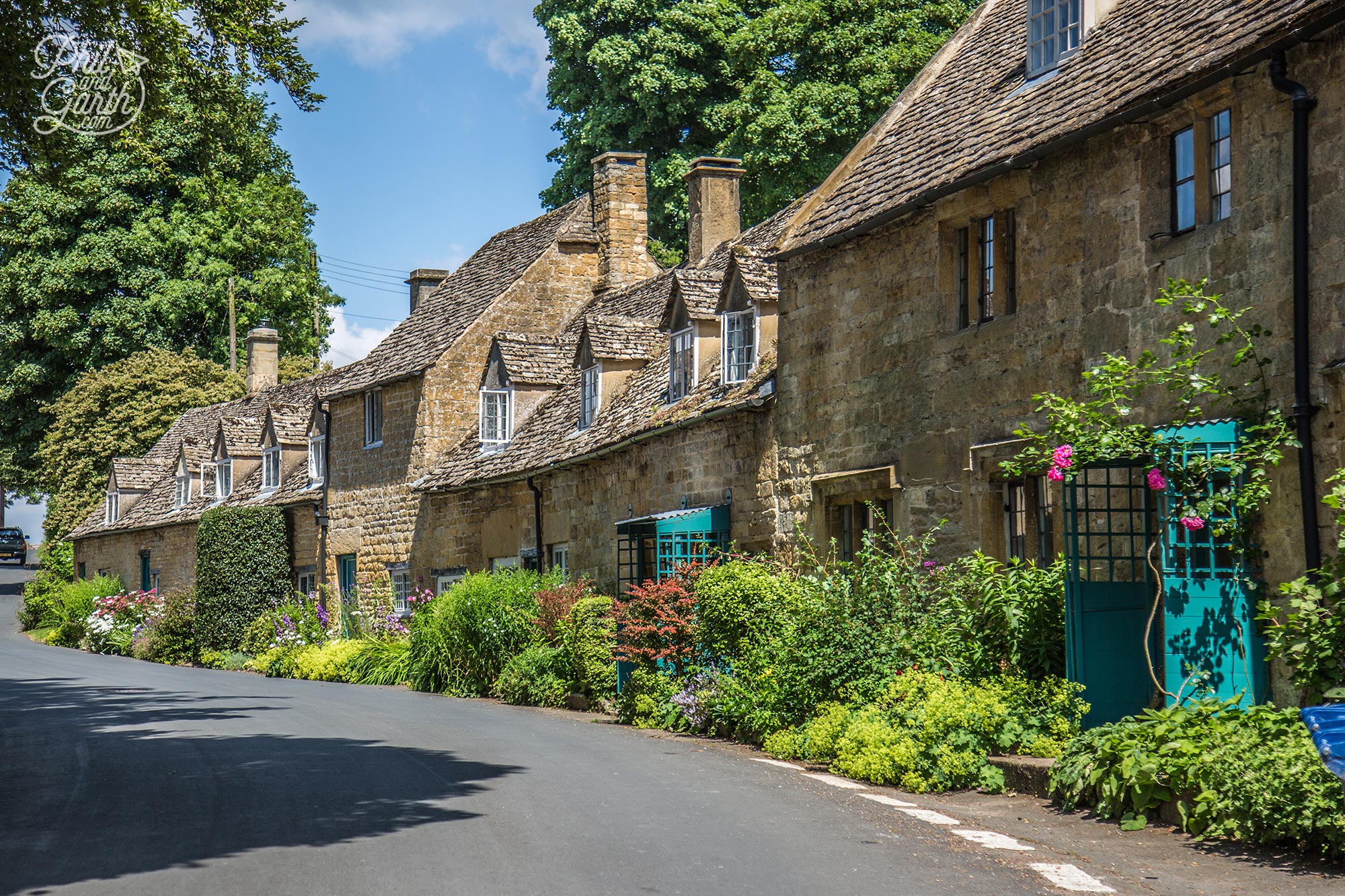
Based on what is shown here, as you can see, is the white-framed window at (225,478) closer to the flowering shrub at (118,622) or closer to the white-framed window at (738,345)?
the flowering shrub at (118,622)

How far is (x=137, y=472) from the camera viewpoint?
4631 cm

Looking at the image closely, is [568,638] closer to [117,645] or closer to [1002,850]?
[1002,850]

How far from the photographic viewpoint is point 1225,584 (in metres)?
10.5

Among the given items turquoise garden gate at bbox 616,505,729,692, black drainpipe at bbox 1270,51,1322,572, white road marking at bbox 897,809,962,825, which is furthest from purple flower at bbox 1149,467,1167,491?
turquoise garden gate at bbox 616,505,729,692

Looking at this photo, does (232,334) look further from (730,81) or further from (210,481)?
(730,81)

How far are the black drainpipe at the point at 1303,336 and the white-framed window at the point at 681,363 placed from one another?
433 inches

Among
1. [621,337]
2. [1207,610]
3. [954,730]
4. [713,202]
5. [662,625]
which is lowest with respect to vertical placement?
[954,730]

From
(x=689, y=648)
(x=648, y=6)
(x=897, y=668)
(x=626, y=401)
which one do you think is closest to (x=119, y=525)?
(x=648, y=6)

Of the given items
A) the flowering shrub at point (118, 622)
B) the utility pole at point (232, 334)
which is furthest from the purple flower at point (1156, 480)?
the utility pole at point (232, 334)

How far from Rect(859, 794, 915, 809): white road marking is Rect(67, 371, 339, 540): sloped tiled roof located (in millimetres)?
24095

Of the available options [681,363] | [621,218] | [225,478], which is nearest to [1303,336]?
[681,363]

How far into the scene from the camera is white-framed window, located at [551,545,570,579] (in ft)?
77.6

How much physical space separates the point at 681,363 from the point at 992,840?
1268 cm

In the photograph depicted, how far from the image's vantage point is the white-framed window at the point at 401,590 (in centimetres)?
2928
